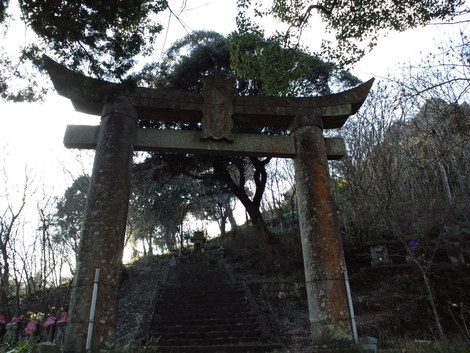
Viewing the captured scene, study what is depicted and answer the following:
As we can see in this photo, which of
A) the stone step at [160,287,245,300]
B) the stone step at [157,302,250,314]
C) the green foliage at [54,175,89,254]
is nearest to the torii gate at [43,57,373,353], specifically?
the stone step at [157,302,250,314]

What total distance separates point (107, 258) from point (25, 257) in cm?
1039

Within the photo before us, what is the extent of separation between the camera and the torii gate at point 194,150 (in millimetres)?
5059

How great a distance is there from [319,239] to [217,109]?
3074 mm

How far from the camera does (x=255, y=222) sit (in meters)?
15.6

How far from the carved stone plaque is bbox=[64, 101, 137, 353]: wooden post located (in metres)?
1.34

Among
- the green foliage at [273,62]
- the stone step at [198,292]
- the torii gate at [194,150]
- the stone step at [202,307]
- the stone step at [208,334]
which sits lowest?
the stone step at [208,334]

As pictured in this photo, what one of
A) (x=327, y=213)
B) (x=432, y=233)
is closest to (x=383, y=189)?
(x=432, y=233)

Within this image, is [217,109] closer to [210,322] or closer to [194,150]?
[194,150]

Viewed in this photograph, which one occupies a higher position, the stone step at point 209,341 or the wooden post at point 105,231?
the wooden post at point 105,231

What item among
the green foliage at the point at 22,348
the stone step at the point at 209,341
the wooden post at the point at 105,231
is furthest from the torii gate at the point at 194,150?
the stone step at the point at 209,341

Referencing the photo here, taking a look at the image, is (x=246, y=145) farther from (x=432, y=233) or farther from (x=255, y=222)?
(x=255, y=222)

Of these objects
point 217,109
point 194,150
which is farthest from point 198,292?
point 217,109

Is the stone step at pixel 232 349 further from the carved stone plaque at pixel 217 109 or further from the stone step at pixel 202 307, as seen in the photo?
the carved stone plaque at pixel 217 109

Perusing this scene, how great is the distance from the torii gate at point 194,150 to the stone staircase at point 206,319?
93.4 inches
